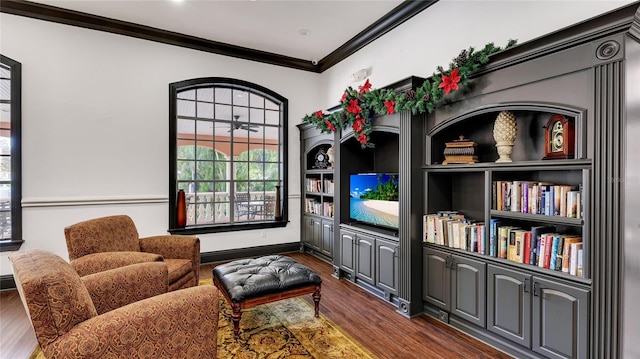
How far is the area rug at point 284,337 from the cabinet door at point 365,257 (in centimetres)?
82

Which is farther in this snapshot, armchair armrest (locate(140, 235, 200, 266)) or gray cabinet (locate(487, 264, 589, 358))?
armchair armrest (locate(140, 235, 200, 266))

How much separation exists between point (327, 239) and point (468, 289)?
2364mm

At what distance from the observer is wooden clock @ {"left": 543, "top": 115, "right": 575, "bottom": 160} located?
213 centimetres

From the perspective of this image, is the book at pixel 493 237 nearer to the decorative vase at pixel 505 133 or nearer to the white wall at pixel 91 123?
the decorative vase at pixel 505 133

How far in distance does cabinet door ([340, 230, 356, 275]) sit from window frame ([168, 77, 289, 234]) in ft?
5.03

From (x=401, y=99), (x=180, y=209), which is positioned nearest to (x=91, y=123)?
(x=180, y=209)

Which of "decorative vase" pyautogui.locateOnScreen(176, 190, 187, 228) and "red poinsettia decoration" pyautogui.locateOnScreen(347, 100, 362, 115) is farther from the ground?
"red poinsettia decoration" pyautogui.locateOnScreen(347, 100, 362, 115)

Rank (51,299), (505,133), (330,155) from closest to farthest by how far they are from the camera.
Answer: (51,299)
(505,133)
(330,155)

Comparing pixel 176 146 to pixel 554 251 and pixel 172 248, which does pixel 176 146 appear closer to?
pixel 172 248

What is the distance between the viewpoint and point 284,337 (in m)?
2.62

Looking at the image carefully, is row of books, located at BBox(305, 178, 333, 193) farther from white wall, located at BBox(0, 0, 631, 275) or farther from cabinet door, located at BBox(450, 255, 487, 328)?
cabinet door, located at BBox(450, 255, 487, 328)

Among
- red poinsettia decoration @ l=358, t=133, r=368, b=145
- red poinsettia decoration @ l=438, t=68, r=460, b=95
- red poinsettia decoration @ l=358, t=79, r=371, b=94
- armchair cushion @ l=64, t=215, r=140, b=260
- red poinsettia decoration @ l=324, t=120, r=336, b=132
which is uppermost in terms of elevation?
red poinsettia decoration @ l=358, t=79, r=371, b=94

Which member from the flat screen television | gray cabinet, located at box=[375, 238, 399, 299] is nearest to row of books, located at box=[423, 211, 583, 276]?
gray cabinet, located at box=[375, 238, 399, 299]

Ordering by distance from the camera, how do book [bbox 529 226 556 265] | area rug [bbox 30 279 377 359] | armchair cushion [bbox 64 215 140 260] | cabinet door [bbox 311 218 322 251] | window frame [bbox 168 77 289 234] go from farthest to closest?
cabinet door [bbox 311 218 322 251] < window frame [bbox 168 77 289 234] < armchair cushion [bbox 64 215 140 260] < area rug [bbox 30 279 377 359] < book [bbox 529 226 556 265]
